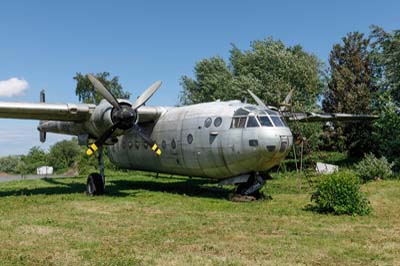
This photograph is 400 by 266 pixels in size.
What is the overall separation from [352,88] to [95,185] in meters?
24.6

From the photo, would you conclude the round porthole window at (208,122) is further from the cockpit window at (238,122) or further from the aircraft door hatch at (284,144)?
the aircraft door hatch at (284,144)

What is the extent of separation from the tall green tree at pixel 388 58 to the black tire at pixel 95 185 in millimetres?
22124

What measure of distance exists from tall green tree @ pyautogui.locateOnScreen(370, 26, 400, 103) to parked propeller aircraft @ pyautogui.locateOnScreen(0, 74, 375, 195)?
17.0 meters

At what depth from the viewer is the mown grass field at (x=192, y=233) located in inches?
281

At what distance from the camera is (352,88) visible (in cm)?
3322

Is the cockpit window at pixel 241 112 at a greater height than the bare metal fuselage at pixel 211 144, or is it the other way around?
the cockpit window at pixel 241 112

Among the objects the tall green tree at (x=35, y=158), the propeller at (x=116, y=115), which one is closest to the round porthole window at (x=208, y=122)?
the propeller at (x=116, y=115)

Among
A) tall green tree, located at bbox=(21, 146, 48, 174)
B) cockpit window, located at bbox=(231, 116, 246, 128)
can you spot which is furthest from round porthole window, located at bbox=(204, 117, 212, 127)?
tall green tree, located at bbox=(21, 146, 48, 174)

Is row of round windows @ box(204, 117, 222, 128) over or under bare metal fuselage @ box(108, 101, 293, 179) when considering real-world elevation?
over

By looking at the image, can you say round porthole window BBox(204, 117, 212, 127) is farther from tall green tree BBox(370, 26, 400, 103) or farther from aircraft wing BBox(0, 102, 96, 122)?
tall green tree BBox(370, 26, 400, 103)

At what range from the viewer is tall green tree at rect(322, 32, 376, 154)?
32216mm

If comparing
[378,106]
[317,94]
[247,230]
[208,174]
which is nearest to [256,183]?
[208,174]

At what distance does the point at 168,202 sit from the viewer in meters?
14.6

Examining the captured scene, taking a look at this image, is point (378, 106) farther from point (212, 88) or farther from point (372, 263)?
point (372, 263)
